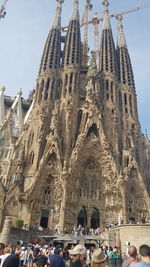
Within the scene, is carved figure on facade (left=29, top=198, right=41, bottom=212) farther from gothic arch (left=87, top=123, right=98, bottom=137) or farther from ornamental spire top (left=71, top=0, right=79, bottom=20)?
ornamental spire top (left=71, top=0, right=79, bottom=20)

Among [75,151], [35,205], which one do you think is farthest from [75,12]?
[35,205]

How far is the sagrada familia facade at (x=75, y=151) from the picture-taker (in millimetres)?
27906

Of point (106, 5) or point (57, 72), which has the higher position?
point (106, 5)

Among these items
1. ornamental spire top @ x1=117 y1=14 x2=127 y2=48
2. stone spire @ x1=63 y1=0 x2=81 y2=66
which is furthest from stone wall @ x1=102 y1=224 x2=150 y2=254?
ornamental spire top @ x1=117 y1=14 x2=127 y2=48

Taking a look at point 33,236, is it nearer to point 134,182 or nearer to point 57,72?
point 134,182

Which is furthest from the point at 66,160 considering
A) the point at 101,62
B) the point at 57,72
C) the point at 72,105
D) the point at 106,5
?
the point at 106,5

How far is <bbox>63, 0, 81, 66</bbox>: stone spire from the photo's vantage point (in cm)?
4188

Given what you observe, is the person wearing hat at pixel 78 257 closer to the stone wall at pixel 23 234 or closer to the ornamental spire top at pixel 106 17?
the stone wall at pixel 23 234

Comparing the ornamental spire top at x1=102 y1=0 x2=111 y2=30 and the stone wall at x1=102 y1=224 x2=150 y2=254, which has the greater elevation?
the ornamental spire top at x1=102 y1=0 x2=111 y2=30

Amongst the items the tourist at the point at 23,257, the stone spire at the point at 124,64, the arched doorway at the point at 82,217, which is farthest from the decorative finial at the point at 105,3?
the tourist at the point at 23,257

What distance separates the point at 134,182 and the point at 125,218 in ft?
17.7

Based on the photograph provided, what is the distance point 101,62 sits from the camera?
1754 inches

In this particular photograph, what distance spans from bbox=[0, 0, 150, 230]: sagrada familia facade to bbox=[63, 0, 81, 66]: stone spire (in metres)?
0.23

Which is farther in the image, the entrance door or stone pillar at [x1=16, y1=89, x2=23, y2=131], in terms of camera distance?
stone pillar at [x1=16, y1=89, x2=23, y2=131]
